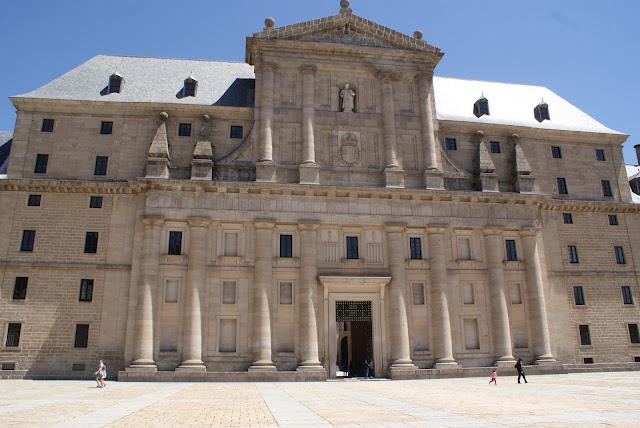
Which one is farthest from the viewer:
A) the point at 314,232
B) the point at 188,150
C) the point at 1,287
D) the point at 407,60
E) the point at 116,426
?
the point at 407,60

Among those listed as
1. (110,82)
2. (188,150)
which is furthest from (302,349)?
(110,82)

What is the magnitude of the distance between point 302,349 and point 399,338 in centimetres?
679

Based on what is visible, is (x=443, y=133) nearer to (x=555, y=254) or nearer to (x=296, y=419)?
(x=555, y=254)

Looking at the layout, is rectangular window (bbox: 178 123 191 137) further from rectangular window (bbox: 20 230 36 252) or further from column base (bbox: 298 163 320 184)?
rectangular window (bbox: 20 230 36 252)

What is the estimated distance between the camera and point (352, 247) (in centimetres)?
3628

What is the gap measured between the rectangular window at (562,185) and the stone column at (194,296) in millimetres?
Answer: 29817

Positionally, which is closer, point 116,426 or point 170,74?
point 116,426

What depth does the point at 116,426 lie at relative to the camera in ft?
42.3

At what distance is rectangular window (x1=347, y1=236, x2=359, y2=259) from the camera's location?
1421 inches

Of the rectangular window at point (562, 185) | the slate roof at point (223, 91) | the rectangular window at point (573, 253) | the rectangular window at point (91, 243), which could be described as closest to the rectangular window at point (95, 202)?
the rectangular window at point (91, 243)

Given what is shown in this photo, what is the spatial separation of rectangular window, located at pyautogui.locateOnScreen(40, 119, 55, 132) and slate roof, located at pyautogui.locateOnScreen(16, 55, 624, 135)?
192 centimetres

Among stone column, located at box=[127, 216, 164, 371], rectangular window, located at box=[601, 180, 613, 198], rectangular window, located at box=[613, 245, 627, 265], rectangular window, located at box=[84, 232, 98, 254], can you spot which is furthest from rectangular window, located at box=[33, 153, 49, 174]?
rectangular window, located at box=[613, 245, 627, 265]

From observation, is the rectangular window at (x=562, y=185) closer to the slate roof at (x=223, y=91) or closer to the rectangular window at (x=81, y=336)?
the slate roof at (x=223, y=91)

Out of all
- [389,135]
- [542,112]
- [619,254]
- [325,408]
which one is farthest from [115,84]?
[619,254]
